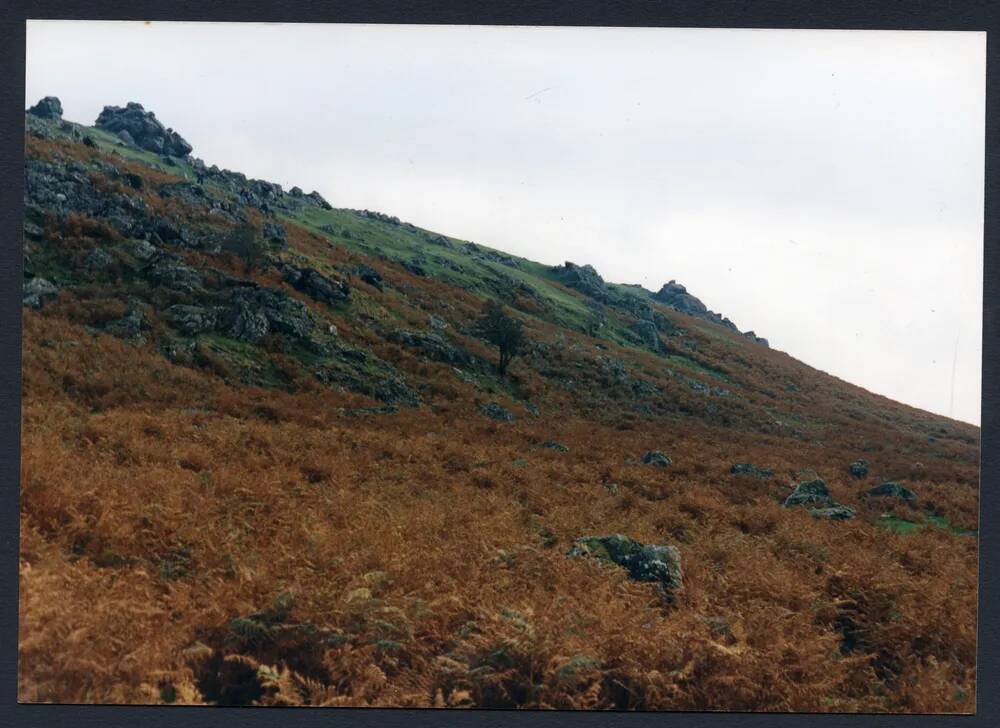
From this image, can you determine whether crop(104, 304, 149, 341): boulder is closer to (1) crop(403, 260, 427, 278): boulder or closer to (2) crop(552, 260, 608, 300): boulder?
(1) crop(403, 260, 427, 278): boulder

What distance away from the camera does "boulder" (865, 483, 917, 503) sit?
13203mm

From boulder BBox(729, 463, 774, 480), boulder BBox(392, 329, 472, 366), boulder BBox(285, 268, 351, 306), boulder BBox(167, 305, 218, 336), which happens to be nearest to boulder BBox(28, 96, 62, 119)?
boulder BBox(167, 305, 218, 336)

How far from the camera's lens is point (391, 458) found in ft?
36.4

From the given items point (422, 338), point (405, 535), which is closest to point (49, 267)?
point (422, 338)

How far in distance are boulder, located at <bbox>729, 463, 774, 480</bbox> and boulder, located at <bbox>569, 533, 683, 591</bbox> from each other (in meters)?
7.18

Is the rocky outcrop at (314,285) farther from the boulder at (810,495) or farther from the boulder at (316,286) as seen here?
the boulder at (810,495)

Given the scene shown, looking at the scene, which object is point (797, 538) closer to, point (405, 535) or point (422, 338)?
point (405, 535)

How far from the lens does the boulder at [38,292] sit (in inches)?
548

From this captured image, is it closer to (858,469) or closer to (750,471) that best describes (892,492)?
(858,469)

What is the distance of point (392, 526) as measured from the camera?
7.40m

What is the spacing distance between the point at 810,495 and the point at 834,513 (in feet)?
3.37

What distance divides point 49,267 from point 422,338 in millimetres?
12503

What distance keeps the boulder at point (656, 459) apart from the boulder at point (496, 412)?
458cm

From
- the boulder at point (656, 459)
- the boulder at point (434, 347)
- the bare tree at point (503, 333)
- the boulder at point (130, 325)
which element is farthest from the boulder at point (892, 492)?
the boulder at point (130, 325)
